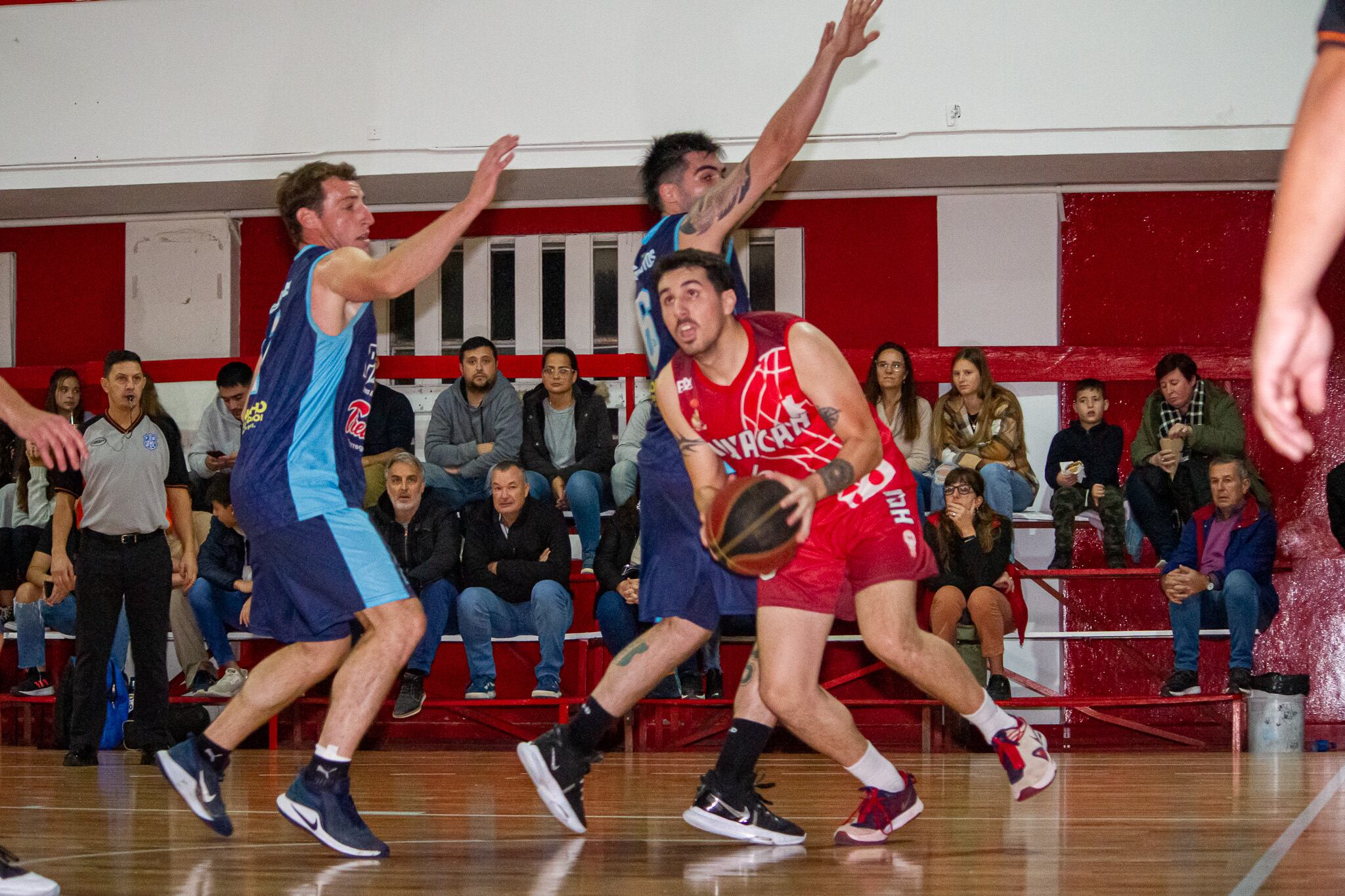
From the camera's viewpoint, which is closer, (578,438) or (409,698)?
(409,698)

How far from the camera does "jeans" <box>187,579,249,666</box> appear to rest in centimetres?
767

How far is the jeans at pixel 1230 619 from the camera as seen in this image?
7.19 metres

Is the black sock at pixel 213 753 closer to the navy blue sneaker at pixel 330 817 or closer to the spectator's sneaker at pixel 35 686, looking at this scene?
the navy blue sneaker at pixel 330 817

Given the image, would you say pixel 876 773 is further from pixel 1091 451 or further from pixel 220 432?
pixel 220 432

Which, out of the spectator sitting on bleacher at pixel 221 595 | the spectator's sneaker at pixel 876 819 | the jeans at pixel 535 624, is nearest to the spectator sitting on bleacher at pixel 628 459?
the jeans at pixel 535 624

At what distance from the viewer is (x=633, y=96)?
929 centimetres

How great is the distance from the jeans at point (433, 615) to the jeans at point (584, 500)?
2.78 feet

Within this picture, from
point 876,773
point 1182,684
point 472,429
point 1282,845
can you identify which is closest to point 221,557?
point 472,429

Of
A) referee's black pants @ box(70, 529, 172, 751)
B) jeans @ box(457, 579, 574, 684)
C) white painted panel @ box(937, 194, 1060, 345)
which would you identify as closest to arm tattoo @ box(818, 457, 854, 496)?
jeans @ box(457, 579, 574, 684)

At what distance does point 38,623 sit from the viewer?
26.3ft

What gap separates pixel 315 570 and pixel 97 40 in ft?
24.9

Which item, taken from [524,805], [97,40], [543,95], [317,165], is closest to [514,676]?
[524,805]

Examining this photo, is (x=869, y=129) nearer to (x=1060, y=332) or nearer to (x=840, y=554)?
(x=1060, y=332)

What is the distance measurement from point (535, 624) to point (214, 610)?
75.6 inches
